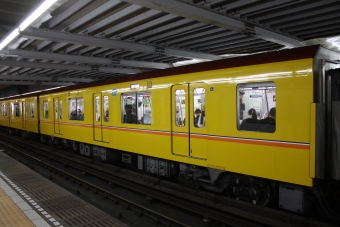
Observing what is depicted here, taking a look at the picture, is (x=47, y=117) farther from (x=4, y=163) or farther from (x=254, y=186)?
(x=254, y=186)

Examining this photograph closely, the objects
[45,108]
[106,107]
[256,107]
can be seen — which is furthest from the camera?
[45,108]

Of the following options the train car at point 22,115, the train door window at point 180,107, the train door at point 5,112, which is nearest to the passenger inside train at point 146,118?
the train door window at point 180,107

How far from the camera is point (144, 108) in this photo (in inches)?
297

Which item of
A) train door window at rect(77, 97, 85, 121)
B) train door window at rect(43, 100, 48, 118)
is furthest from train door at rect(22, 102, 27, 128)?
train door window at rect(77, 97, 85, 121)

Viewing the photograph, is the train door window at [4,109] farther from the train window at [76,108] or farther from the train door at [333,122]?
the train door at [333,122]

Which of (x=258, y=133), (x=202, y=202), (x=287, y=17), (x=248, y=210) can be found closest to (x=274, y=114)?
(x=258, y=133)

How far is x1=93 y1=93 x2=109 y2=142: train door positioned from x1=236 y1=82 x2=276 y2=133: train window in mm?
5007

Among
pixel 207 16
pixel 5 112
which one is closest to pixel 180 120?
pixel 207 16

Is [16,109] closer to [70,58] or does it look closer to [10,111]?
[10,111]

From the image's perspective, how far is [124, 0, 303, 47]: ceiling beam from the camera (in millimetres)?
5539

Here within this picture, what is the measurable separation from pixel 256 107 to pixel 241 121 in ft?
1.27

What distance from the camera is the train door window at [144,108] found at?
7.37 meters

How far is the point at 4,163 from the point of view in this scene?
1073 cm

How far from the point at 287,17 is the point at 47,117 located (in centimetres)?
1099
